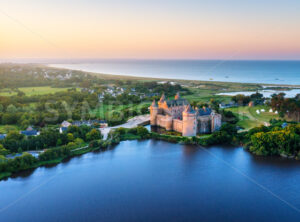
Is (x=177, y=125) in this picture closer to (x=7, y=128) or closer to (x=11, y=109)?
(x=7, y=128)

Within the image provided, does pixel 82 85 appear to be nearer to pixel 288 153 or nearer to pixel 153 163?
pixel 153 163

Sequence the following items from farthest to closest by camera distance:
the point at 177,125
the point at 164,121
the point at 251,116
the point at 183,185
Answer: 1. the point at 251,116
2. the point at 164,121
3. the point at 177,125
4. the point at 183,185

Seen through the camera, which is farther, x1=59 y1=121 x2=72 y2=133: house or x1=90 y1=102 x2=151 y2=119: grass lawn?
x1=90 y1=102 x2=151 y2=119: grass lawn

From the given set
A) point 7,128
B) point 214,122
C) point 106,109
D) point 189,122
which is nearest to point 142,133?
point 189,122

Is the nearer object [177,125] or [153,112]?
[177,125]

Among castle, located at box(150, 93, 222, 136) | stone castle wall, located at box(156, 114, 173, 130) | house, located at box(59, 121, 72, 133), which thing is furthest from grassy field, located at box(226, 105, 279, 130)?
house, located at box(59, 121, 72, 133)

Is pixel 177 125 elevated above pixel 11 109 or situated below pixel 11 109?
below

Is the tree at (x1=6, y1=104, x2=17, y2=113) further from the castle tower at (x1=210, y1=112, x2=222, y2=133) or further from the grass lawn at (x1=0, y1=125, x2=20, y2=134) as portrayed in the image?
the castle tower at (x1=210, y1=112, x2=222, y2=133)
